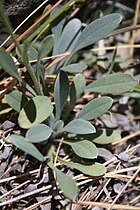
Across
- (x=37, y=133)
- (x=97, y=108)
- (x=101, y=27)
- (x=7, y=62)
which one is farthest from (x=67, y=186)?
(x=101, y=27)

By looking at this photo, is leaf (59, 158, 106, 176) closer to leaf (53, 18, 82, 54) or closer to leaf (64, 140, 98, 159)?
leaf (64, 140, 98, 159)

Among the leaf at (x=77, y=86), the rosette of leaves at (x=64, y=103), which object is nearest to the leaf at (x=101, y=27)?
the rosette of leaves at (x=64, y=103)

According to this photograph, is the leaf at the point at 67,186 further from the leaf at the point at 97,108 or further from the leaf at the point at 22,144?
the leaf at the point at 97,108

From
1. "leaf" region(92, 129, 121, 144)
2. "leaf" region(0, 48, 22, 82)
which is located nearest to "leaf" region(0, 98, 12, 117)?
"leaf" region(0, 48, 22, 82)

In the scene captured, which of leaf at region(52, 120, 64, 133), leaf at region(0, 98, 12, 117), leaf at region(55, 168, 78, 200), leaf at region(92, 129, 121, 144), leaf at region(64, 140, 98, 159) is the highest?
leaf at region(0, 98, 12, 117)

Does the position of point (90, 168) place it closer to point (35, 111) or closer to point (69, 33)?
point (35, 111)
